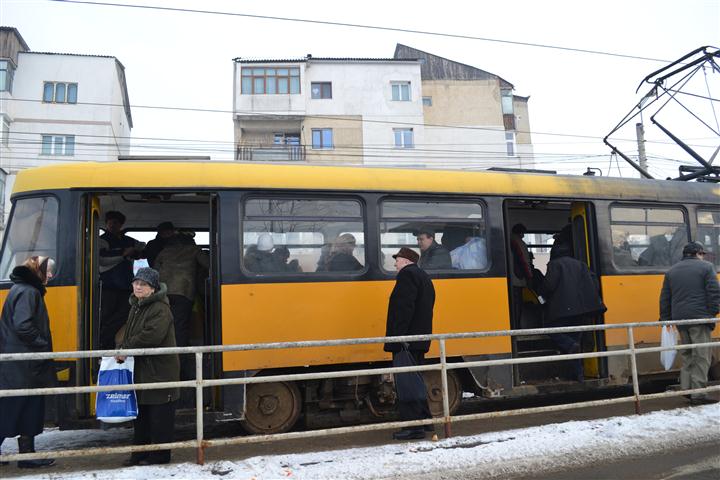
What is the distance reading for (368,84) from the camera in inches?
1374

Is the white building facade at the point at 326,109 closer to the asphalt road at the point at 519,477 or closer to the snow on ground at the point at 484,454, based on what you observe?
the asphalt road at the point at 519,477

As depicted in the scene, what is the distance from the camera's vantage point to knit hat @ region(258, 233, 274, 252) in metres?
5.87

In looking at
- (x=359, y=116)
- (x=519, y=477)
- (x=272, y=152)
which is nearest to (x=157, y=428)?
(x=519, y=477)

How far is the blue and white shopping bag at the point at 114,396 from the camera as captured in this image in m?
4.51

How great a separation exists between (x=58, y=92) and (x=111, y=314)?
30819 millimetres

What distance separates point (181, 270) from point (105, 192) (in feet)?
3.70

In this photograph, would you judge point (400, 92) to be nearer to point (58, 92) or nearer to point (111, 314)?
point (58, 92)

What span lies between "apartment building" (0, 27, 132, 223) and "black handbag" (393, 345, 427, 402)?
29.6 metres

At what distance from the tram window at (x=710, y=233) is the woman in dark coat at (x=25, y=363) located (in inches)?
335

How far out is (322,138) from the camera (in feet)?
112

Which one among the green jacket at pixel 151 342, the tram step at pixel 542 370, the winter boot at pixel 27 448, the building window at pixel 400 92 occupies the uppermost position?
the building window at pixel 400 92

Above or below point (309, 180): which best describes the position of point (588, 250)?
below

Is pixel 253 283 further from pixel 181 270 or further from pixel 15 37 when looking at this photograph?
pixel 15 37

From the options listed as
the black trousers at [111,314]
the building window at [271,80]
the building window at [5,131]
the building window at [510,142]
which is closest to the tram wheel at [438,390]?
the black trousers at [111,314]
